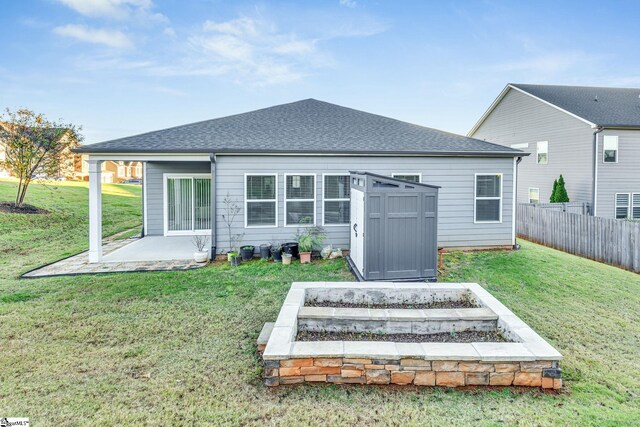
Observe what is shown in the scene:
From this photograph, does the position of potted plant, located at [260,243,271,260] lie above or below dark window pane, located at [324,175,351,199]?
below

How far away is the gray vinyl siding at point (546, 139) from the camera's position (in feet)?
46.6

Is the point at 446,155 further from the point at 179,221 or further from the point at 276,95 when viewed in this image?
the point at 276,95

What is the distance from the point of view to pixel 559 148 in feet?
50.2

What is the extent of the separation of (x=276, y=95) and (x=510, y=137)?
1368 cm

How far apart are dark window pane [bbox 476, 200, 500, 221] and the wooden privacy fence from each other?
2790 mm

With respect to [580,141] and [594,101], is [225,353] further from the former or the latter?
[594,101]

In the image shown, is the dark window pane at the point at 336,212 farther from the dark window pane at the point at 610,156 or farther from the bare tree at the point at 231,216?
the dark window pane at the point at 610,156

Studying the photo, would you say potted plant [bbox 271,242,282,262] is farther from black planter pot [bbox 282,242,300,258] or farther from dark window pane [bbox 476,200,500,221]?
dark window pane [bbox 476,200,500,221]

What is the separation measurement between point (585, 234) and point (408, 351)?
9724mm

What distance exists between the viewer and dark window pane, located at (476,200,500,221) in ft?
31.7

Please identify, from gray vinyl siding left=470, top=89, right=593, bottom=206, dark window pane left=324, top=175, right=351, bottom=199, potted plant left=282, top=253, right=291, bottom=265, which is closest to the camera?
potted plant left=282, top=253, right=291, bottom=265

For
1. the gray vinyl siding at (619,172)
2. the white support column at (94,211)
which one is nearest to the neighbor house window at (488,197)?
the gray vinyl siding at (619,172)

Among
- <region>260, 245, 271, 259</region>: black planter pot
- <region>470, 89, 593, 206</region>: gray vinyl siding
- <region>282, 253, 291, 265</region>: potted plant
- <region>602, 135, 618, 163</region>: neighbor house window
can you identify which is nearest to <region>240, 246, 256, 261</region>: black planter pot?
<region>260, 245, 271, 259</region>: black planter pot

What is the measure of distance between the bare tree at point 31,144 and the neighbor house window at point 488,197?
14797 millimetres
